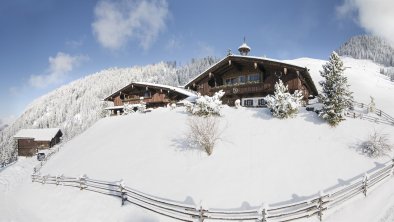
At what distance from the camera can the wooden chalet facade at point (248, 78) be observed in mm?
31516

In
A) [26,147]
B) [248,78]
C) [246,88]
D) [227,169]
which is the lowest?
[26,147]

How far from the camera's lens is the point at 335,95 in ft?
78.4

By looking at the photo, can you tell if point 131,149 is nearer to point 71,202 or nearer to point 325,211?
point 71,202

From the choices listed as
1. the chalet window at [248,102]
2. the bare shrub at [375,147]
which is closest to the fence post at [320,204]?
the bare shrub at [375,147]

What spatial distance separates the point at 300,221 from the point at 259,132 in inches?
441

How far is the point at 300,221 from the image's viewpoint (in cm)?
1316

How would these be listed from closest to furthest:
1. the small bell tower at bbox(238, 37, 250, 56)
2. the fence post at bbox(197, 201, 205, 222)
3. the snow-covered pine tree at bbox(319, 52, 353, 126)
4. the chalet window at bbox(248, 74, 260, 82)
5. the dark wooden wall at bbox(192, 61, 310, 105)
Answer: the fence post at bbox(197, 201, 205, 222)
the snow-covered pine tree at bbox(319, 52, 353, 126)
the dark wooden wall at bbox(192, 61, 310, 105)
the chalet window at bbox(248, 74, 260, 82)
the small bell tower at bbox(238, 37, 250, 56)

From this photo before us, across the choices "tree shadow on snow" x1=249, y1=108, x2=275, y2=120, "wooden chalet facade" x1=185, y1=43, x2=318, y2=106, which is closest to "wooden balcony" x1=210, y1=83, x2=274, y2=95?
"wooden chalet facade" x1=185, y1=43, x2=318, y2=106

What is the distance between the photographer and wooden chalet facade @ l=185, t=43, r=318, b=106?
3152 cm

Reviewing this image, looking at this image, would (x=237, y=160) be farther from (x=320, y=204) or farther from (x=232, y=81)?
(x=232, y=81)

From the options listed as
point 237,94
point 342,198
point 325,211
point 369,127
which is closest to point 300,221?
point 325,211

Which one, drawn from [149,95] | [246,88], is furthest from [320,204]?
[149,95]

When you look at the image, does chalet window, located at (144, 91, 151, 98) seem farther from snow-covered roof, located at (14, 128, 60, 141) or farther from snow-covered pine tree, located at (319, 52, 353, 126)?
snow-covered pine tree, located at (319, 52, 353, 126)

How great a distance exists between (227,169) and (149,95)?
33085 millimetres
